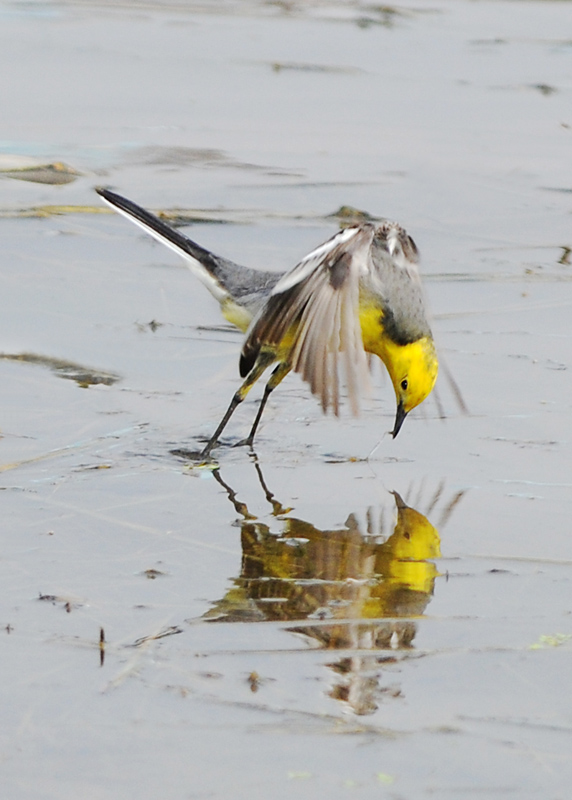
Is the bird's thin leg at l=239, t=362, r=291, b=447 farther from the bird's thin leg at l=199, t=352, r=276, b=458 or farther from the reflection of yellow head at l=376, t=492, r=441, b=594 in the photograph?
the reflection of yellow head at l=376, t=492, r=441, b=594

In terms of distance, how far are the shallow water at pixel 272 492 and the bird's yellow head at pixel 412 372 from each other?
227 mm

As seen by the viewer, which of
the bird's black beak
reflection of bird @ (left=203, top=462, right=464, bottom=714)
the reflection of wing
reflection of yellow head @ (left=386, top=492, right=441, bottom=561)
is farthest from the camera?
the bird's black beak

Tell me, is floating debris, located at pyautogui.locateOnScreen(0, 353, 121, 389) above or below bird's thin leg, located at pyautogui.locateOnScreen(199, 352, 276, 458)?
below

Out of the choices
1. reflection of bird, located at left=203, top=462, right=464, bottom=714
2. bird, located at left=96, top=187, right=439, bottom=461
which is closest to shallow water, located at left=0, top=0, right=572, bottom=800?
reflection of bird, located at left=203, top=462, right=464, bottom=714

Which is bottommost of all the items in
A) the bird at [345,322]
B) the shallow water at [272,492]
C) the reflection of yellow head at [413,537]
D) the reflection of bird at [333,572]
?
the reflection of yellow head at [413,537]

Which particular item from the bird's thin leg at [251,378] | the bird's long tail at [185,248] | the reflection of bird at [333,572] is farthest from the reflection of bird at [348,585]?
the bird's long tail at [185,248]

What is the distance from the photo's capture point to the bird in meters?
6.42

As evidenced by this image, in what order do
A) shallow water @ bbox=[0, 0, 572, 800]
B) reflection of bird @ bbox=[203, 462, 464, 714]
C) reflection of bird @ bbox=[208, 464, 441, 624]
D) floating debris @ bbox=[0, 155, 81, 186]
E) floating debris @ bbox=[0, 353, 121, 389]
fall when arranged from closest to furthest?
shallow water @ bbox=[0, 0, 572, 800], reflection of bird @ bbox=[203, 462, 464, 714], reflection of bird @ bbox=[208, 464, 441, 624], floating debris @ bbox=[0, 353, 121, 389], floating debris @ bbox=[0, 155, 81, 186]

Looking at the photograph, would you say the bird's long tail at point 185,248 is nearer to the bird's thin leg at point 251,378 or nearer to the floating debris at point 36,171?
the bird's thin leg at point 251,378

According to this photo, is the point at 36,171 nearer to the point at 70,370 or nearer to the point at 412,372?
the point at 70,370

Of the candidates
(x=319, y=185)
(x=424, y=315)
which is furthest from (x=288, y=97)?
(x=424, y=315)

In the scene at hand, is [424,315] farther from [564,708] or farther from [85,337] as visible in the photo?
[564,708]

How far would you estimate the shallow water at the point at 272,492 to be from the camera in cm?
374

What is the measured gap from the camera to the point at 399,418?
6605mm
